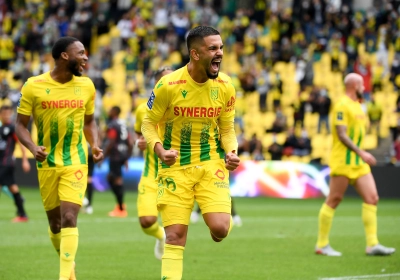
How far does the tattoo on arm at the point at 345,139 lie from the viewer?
12.4 m

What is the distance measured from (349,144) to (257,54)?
A: 839 inches

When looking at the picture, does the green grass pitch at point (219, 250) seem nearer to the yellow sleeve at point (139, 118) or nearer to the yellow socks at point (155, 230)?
the yellow socks at point (155, 230)

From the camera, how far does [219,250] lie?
13219 mm

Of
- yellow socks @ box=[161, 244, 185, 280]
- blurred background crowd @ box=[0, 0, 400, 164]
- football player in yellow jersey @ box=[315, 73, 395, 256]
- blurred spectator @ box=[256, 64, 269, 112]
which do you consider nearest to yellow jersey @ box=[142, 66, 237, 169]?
yellow socks @ box=[161, 244, 185, 280]

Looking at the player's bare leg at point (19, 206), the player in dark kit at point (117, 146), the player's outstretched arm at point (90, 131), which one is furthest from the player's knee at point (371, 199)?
the player in dark kit at point (117, 146)

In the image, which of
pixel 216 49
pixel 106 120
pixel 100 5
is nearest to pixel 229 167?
pixel 216 49

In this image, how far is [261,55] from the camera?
109 feet

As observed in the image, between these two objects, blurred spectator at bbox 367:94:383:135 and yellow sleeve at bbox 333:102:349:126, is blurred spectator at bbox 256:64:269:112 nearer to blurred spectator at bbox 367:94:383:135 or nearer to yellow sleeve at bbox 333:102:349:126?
blurred spectator at bbox 367:94:383:135

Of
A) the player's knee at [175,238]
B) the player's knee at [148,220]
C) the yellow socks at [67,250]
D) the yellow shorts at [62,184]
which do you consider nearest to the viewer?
the player's knee at [175,238]

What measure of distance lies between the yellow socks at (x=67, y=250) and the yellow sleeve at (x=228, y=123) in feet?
6.33

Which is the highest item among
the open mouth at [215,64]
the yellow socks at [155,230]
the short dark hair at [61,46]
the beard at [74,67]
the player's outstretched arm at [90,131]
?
the short dark hair at [61,46]

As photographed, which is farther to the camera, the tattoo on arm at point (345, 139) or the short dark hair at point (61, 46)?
the tattoo on arm at point (345, 139)

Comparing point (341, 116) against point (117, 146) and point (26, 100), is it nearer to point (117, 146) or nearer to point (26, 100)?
point (26, 100)

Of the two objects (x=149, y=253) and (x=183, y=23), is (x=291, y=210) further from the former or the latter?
(x=183, y=23)
